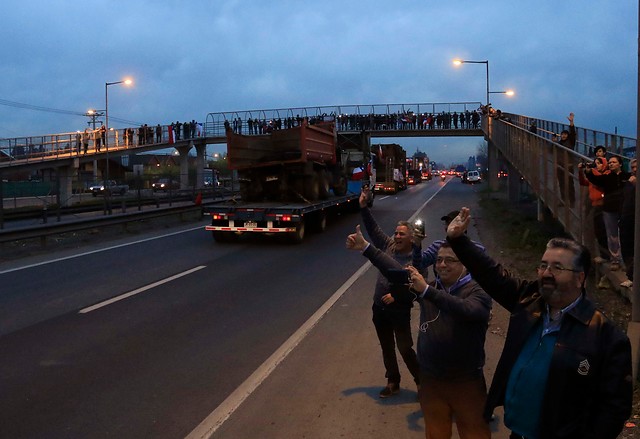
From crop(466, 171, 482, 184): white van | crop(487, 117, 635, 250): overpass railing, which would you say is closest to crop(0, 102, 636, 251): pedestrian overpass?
crop(487, 117, 635, 250): overpass railing

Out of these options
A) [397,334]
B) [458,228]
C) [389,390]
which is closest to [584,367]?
[458,228]

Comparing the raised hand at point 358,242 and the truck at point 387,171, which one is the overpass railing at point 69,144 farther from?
the raised hand at point 358,242

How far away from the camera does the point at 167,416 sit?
5242 millimetres

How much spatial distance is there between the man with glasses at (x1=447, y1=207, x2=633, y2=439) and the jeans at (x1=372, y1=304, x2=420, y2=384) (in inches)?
95.2

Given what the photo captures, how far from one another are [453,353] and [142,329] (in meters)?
5.52

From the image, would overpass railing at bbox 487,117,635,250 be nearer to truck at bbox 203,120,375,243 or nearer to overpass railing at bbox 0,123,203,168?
truck at bbox 203,120,375,243

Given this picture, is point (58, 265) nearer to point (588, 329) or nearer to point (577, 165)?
point (577, 165)

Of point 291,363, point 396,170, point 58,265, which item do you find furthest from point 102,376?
point 396,170

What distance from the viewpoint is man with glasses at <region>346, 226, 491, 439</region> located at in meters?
3.57

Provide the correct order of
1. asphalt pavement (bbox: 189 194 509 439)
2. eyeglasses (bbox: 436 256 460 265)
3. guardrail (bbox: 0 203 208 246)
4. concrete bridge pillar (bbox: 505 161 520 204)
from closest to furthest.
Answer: eyeglasses (bbox: 436 256 460 265)
asphalt pavement (bbox: 189 194 509 439)
guardrail (bbox: 0 203 208 246)
concrete bridge pillar (bbox: 505 161 520 204)

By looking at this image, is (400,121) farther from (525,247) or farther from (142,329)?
(142,329)

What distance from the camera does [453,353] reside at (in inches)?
142

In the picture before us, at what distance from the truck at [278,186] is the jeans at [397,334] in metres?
10.9

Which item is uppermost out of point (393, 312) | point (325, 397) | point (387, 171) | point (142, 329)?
point (387, 171)
